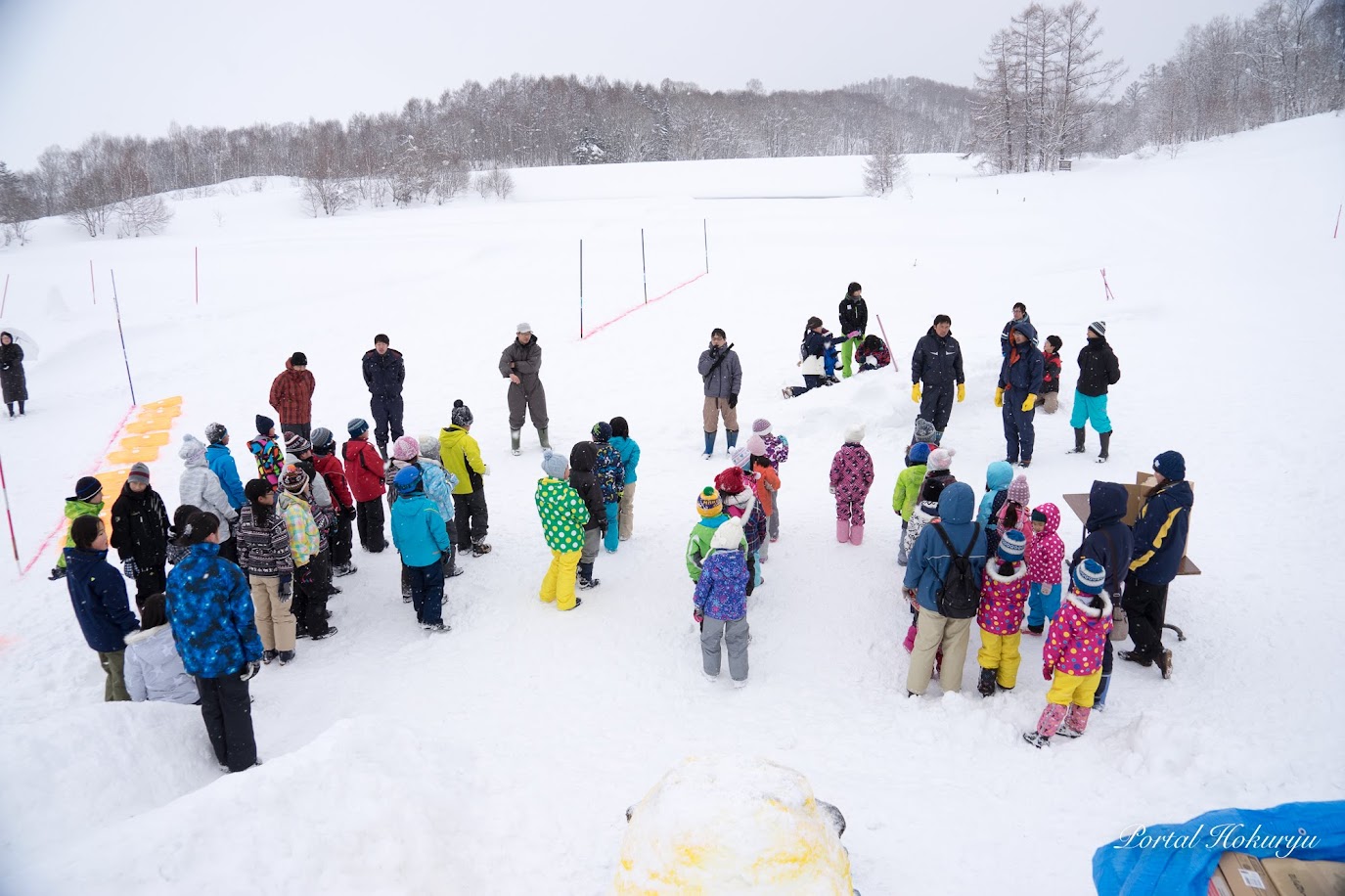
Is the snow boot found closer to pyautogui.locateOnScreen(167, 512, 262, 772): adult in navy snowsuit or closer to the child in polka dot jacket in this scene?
the child in polka dot jacket

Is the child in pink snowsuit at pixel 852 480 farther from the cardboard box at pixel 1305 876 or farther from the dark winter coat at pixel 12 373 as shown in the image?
the dark winter coat at pixel 12 373

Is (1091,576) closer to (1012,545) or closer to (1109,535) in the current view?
(1012,545)

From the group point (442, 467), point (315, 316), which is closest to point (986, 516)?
point (442, 467)

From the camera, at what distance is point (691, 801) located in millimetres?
3516

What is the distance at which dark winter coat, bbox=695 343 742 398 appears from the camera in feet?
33.8

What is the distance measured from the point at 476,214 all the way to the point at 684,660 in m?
34.2

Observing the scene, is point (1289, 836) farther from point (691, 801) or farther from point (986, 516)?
point (986, 516)

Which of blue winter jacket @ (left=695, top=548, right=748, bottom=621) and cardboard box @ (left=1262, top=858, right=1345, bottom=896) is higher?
cardboard box @ (left=1262, top=858, right=1345, bottom=896)

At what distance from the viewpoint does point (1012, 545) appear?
5469mm

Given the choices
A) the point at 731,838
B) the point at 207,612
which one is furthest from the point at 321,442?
the point at 731,838

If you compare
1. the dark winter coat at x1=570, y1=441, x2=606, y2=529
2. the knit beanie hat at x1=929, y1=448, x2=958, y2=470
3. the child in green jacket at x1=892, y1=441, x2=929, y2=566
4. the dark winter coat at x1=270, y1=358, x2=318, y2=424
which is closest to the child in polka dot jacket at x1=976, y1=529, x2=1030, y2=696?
the knit beanie hat at x1=929, y1=448, x2=958, y2=470

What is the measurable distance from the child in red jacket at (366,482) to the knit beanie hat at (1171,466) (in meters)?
7.43

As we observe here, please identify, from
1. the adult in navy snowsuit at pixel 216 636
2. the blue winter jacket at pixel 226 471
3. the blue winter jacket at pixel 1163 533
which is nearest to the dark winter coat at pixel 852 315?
the blue winter jacket at pixel 1163 533

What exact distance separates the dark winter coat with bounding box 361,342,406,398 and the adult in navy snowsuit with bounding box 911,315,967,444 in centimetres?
729
